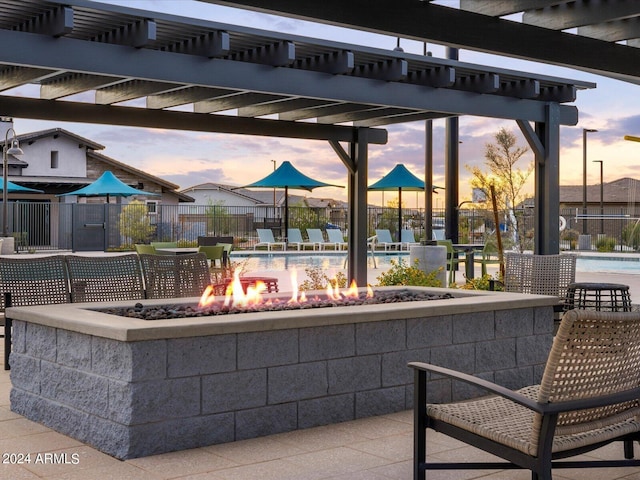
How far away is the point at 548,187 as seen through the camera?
1048 cm

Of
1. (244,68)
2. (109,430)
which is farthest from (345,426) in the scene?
(244,68)

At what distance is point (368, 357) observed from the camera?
4809 mm

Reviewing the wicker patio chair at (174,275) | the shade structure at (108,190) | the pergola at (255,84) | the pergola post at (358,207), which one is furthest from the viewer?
the shade structure at (108,190)

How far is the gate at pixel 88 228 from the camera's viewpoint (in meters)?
28.1

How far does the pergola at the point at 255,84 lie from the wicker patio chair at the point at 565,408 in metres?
4.85

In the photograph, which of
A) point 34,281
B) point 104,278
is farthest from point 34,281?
point 104,278

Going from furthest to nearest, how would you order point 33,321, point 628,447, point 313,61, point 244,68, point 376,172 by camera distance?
point 376,172, point 313,61, point 244,68, point 33,321, point 628,447

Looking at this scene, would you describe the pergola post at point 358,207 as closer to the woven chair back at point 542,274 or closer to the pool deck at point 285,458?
the woven chair back at point 542,274

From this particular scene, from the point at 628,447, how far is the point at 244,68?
5435 mm

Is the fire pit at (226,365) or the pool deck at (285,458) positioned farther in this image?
the fire pit at (226,365)

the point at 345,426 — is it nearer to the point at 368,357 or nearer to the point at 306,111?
the point at 368,357

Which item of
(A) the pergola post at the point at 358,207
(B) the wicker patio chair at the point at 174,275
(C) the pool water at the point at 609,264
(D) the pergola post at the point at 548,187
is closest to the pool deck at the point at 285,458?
(B) the wicker patio chair at the point at 174,275

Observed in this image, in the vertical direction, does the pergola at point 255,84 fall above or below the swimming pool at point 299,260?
above

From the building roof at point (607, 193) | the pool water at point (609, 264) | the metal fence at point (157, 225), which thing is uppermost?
the building roof at point (607, 193)
